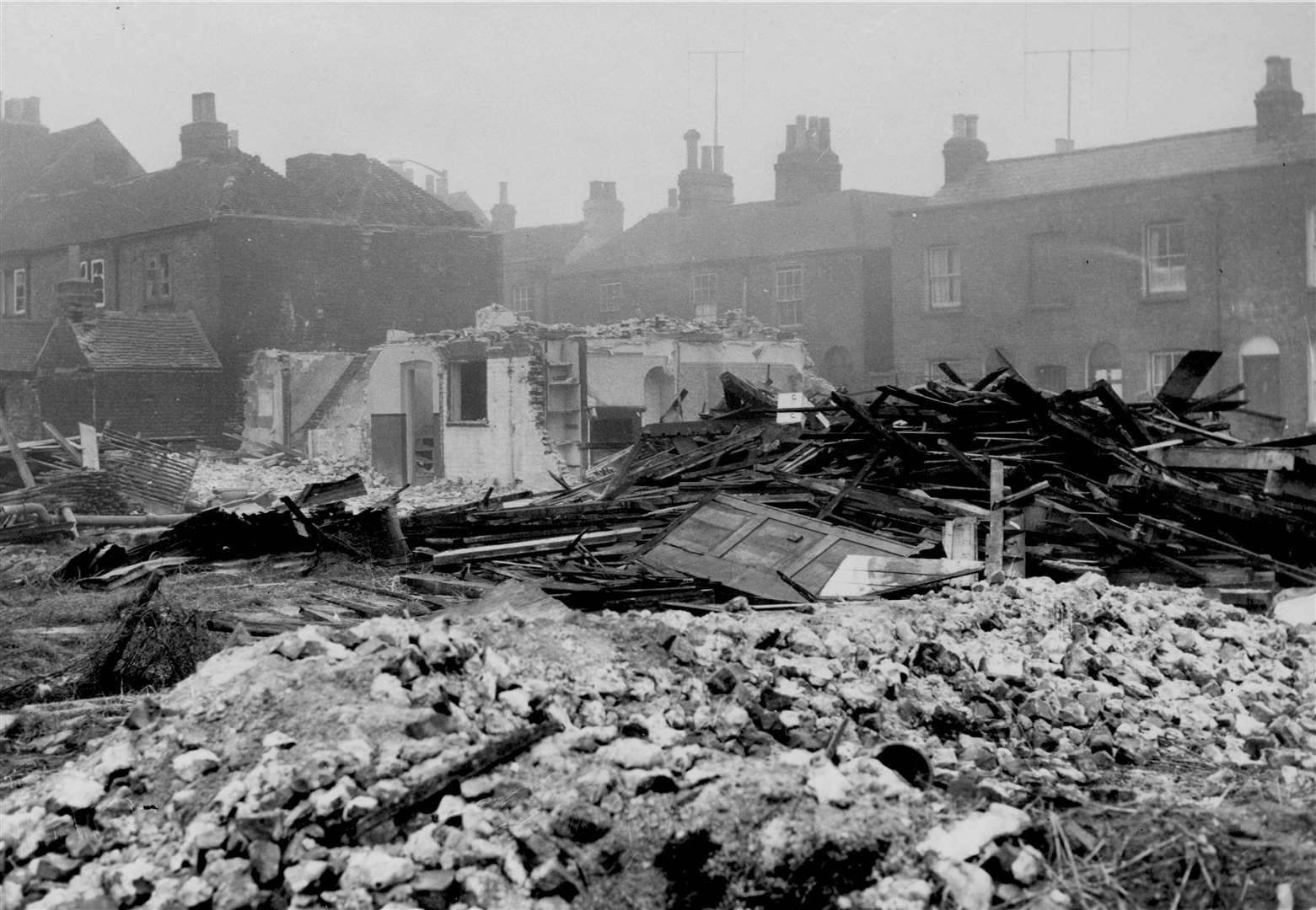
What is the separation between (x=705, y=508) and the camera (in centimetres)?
1112

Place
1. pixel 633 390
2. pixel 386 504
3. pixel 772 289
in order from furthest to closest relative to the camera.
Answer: pixel 772 289 < pixel 633 390 < pixel 386 504

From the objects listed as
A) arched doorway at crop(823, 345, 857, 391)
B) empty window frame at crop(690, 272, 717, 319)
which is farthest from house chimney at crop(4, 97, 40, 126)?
arched doorway at crop(823, 345, 857, 391)

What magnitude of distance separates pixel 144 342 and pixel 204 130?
7951mm

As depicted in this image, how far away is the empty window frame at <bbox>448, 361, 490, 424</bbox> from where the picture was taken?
25391mm

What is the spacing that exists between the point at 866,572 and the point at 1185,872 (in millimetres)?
5235

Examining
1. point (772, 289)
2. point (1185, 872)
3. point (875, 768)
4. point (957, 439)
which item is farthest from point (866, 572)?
point (772, 289)

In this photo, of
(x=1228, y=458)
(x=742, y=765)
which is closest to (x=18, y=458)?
(x=1228, y=458)

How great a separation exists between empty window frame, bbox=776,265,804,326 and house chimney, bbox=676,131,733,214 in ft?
22.5

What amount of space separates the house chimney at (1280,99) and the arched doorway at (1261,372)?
4553mm

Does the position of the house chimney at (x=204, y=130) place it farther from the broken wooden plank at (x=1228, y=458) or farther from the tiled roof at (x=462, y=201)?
the broken wooden plank at (x=1228, y=458)

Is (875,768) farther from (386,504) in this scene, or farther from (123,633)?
(386,504)

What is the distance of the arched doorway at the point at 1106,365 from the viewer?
28781mm

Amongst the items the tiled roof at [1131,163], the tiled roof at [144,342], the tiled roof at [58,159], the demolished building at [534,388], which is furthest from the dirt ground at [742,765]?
the tiled roof at [58,159]

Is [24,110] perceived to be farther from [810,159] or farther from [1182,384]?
[1182,384]
